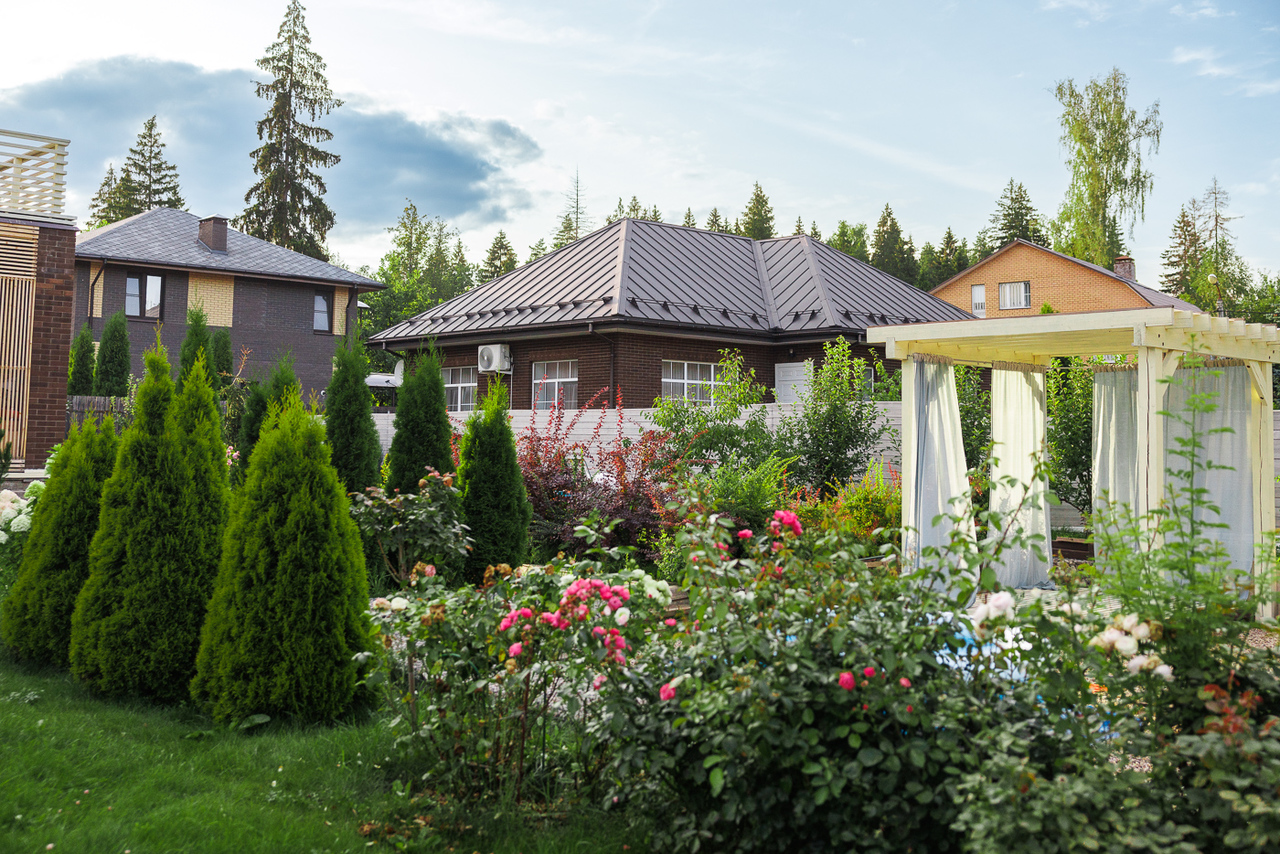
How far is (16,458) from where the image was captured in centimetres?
1238

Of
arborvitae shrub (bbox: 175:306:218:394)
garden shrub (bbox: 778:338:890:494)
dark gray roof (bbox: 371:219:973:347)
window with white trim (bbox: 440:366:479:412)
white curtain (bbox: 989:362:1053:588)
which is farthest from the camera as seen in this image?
window with white trim (bbox: 440:366:479:412)

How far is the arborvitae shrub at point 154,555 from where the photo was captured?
15.1ft

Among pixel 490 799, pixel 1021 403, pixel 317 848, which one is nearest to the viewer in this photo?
pixel 317 848

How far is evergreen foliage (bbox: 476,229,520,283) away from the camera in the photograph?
63.5 meters

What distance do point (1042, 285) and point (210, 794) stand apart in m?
36.5

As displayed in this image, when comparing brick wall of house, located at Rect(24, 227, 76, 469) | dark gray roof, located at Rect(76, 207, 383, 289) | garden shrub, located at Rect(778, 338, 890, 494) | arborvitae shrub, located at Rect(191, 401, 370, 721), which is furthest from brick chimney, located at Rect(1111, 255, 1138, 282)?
arborvitae shrub, located at Rect(191, 401, 370, 721)

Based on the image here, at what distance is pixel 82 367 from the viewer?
19.5 metres

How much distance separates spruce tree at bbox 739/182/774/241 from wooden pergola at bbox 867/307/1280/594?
5681 centimetres

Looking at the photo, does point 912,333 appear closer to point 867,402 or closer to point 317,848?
point 867,402

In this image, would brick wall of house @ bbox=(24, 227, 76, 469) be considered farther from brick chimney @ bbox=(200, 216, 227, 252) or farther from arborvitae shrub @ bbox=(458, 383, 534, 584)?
brick chimney @ bbox=(200, 216, 227, 252)

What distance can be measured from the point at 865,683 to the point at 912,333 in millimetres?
6032

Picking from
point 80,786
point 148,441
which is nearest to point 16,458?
point 148,441

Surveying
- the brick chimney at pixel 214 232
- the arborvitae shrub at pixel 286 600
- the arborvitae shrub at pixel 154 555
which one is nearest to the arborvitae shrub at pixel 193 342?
the arborvitae shrub at pixel 154 555

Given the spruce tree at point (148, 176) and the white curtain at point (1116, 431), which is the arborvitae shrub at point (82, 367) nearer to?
the white curtain at point (1116, 431)
